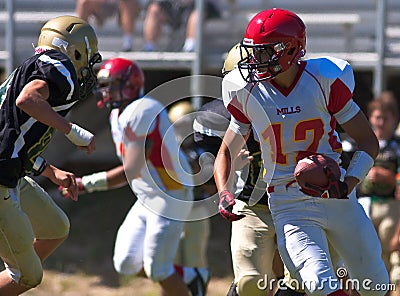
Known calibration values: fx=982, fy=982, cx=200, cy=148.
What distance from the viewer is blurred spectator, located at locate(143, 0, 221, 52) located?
977cm

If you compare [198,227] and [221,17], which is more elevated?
[221,17]

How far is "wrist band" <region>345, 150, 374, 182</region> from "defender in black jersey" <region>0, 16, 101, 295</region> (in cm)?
129

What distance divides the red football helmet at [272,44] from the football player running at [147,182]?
Result: 2.07 m

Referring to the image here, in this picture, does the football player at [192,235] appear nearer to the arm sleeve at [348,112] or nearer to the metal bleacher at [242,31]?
the metal bleacher at [242,31]

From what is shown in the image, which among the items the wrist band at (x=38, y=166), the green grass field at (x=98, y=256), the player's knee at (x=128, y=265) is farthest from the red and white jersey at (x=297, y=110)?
the green grass field at (x=98, y=256)

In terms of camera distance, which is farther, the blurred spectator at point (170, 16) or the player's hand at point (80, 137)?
the blurred spectator at point (170, 16)

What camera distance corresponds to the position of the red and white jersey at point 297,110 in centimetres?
472

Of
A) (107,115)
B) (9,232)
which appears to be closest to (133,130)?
(9,232)

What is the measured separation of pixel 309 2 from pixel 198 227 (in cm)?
371

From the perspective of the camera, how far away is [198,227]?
7543 millimetres

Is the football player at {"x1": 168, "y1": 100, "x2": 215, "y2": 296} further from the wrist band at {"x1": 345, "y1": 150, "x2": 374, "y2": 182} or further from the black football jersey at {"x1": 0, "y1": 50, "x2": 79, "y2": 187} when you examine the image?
the wrist band at {"x1": 345, "y1": 150, "x2": 374, "y2": 182}

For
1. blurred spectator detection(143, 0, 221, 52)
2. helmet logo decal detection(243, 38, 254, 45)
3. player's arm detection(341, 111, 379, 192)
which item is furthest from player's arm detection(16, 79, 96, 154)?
blurred spectator detection(143, 0, 221, 52)

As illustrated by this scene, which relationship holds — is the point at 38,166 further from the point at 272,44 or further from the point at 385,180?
the point at 385,180

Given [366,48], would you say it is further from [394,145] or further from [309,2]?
[394,145]
